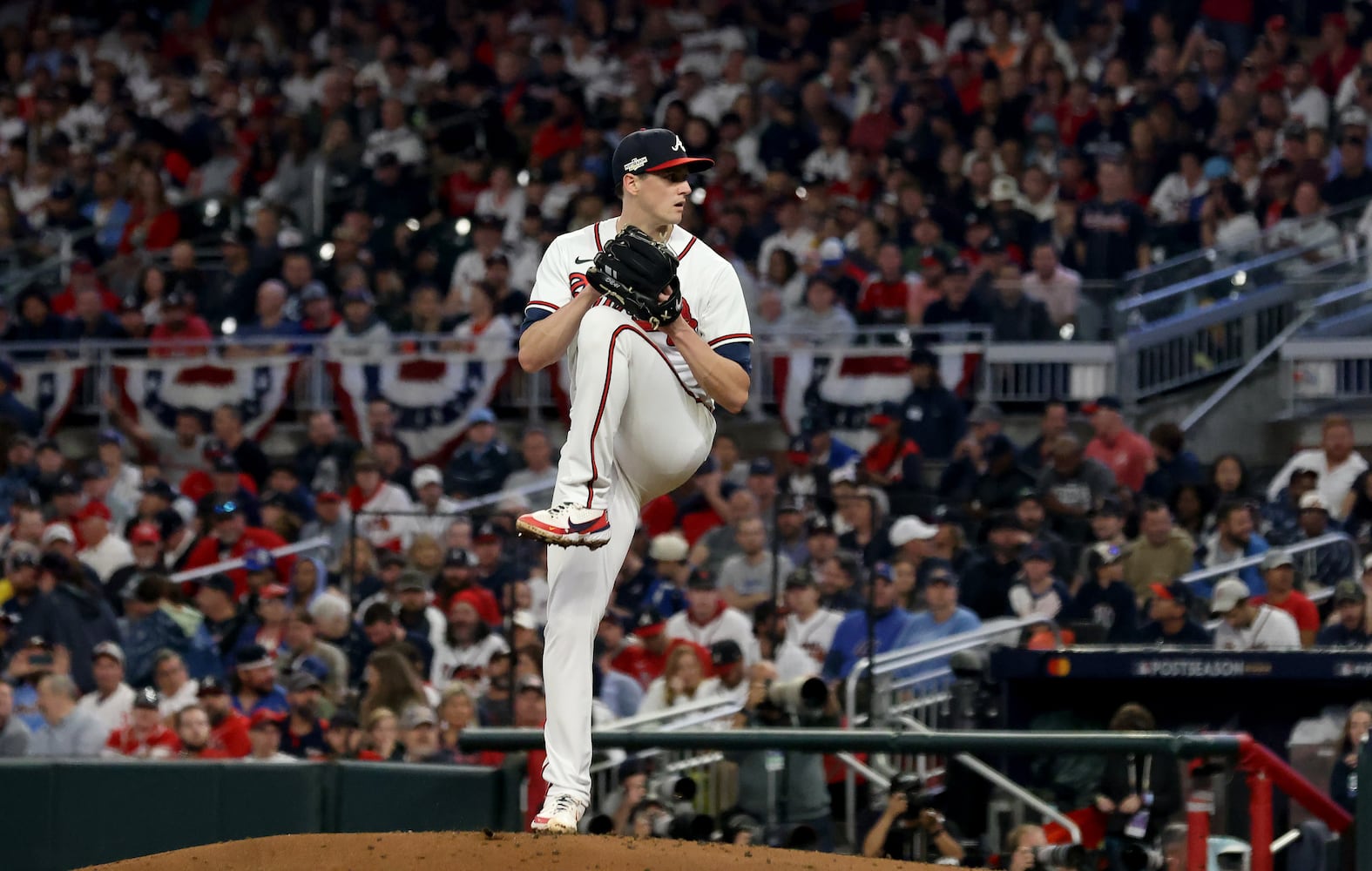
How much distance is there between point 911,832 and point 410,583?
384 centimetres

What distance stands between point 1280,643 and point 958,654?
1.80 metres

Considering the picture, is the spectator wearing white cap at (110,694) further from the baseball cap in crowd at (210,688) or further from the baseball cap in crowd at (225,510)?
the baseball cap in crowd at (225,510)

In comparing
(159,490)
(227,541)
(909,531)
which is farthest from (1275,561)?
(159,490)

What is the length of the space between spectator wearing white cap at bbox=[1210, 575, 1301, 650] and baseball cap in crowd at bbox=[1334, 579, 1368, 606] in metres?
0.23

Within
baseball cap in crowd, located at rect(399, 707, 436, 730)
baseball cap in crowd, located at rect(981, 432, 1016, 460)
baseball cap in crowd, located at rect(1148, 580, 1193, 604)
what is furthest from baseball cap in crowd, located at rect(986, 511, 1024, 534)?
baseball cap in crowd, located at rect(399, 707, 436, 730)

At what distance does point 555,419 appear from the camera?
46.1ft

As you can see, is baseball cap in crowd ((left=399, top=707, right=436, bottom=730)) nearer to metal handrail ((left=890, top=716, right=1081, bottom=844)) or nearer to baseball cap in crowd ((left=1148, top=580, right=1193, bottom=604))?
metal handrail ((left=890, top=716, right=1081, bottom=844))

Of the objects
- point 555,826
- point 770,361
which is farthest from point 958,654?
point 770,361

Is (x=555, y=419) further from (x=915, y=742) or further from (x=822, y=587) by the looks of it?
(x=915, y=742)

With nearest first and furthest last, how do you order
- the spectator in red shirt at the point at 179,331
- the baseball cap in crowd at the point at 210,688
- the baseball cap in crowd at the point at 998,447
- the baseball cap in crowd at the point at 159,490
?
the baseball cap in crowd at the point at 210,688 → the baseball cap in crowd at the point at 998,447 → the baseball cap in crowd at the point at 159,490 → the spectator in red shirt at the point at 179,331

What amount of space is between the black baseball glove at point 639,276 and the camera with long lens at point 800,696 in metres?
2.26

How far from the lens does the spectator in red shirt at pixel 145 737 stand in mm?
9367

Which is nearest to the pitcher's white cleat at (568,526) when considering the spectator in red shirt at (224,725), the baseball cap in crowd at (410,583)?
the spectator in red shirt at (224,725)

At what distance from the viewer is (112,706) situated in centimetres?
996
